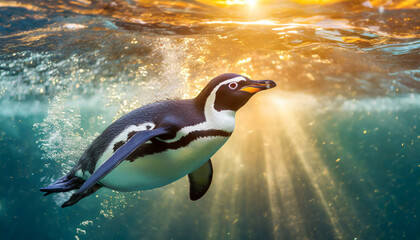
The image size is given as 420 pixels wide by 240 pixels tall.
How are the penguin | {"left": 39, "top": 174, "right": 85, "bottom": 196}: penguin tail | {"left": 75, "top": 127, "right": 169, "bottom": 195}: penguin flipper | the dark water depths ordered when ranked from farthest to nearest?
1. the dark water depths
2. {"left": 39, "top": 174, "right": 85, "bottom": 196}: penguin tail
3. the penguin
4. {"left": 75, "top": 127, "right": 169, "bottom": 195}: penguin flipper

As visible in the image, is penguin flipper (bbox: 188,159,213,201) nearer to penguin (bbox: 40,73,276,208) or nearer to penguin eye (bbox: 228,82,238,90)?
penguin (bbox: 40,73,276,208)

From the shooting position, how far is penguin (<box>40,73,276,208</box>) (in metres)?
1.77

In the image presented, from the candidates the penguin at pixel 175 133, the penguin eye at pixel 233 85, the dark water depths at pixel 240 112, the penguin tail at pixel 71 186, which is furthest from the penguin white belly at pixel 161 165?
the dark water depths at pixel 240 112

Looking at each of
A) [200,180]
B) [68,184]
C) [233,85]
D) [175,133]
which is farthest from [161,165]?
[68,184]

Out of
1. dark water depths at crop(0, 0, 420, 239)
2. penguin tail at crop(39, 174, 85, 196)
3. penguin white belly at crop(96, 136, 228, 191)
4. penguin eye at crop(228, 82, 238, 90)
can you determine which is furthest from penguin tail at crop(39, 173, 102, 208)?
dark water depths at crop(0, 0, 420, 239)

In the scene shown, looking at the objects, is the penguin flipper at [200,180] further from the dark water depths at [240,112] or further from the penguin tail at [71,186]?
the dark water depths at [240,112]

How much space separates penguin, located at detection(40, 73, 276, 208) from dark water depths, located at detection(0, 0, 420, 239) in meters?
2.45

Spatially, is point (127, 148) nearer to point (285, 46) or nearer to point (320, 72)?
point (285, 46)

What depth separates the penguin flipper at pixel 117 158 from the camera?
145cm

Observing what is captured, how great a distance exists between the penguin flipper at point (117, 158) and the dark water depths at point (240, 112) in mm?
2800

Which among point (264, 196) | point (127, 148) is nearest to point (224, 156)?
point (264, 196)

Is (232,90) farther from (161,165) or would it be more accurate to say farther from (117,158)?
(117,158)

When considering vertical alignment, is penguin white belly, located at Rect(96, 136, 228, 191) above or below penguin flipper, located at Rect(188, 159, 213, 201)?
above

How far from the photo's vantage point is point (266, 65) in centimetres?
731
